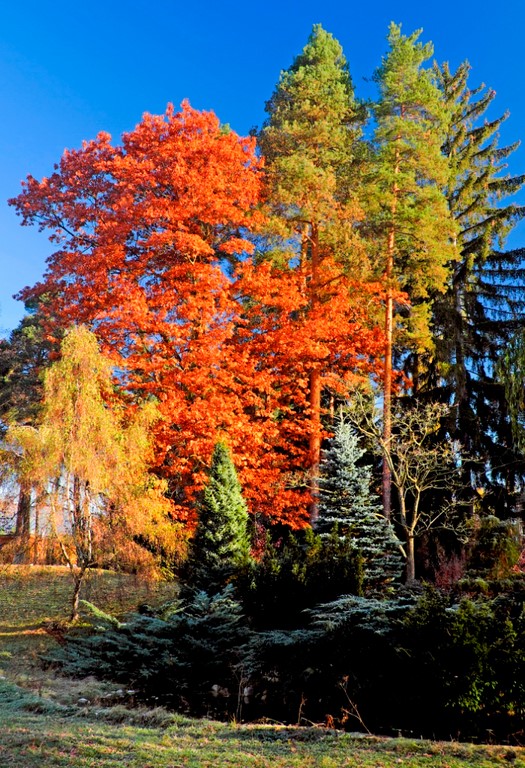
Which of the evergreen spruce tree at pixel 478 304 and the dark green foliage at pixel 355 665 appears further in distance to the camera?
the evergreen spruce tree at pixel 478 304

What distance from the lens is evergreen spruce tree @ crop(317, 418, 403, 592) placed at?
46.0 feet

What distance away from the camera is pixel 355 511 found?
48.3ft

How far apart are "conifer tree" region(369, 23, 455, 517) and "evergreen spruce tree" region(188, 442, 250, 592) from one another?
5232 millimetres

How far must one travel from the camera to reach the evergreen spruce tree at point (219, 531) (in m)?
11.9

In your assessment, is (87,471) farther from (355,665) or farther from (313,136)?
(313,136)

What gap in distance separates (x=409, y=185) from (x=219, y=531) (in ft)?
36.1

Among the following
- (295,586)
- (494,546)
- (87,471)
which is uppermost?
(87,471)

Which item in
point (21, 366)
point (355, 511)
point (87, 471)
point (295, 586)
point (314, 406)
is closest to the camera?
point (295, 586)

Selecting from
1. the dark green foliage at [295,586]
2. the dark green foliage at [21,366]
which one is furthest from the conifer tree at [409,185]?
the dark green foliage at [21,366]

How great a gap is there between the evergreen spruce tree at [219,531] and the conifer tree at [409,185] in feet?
17.2

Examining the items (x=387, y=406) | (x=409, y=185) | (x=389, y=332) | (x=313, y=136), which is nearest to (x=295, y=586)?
(x=387, y=406)

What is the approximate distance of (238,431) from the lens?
15.4 metres

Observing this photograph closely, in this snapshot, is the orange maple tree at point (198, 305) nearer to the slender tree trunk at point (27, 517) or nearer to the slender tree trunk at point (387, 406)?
the slender tree trunk at point (387, 406)

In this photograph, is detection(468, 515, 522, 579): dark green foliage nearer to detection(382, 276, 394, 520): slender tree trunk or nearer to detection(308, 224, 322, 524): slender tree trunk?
detection(382, 276, 394, 520): slender tree trunk
